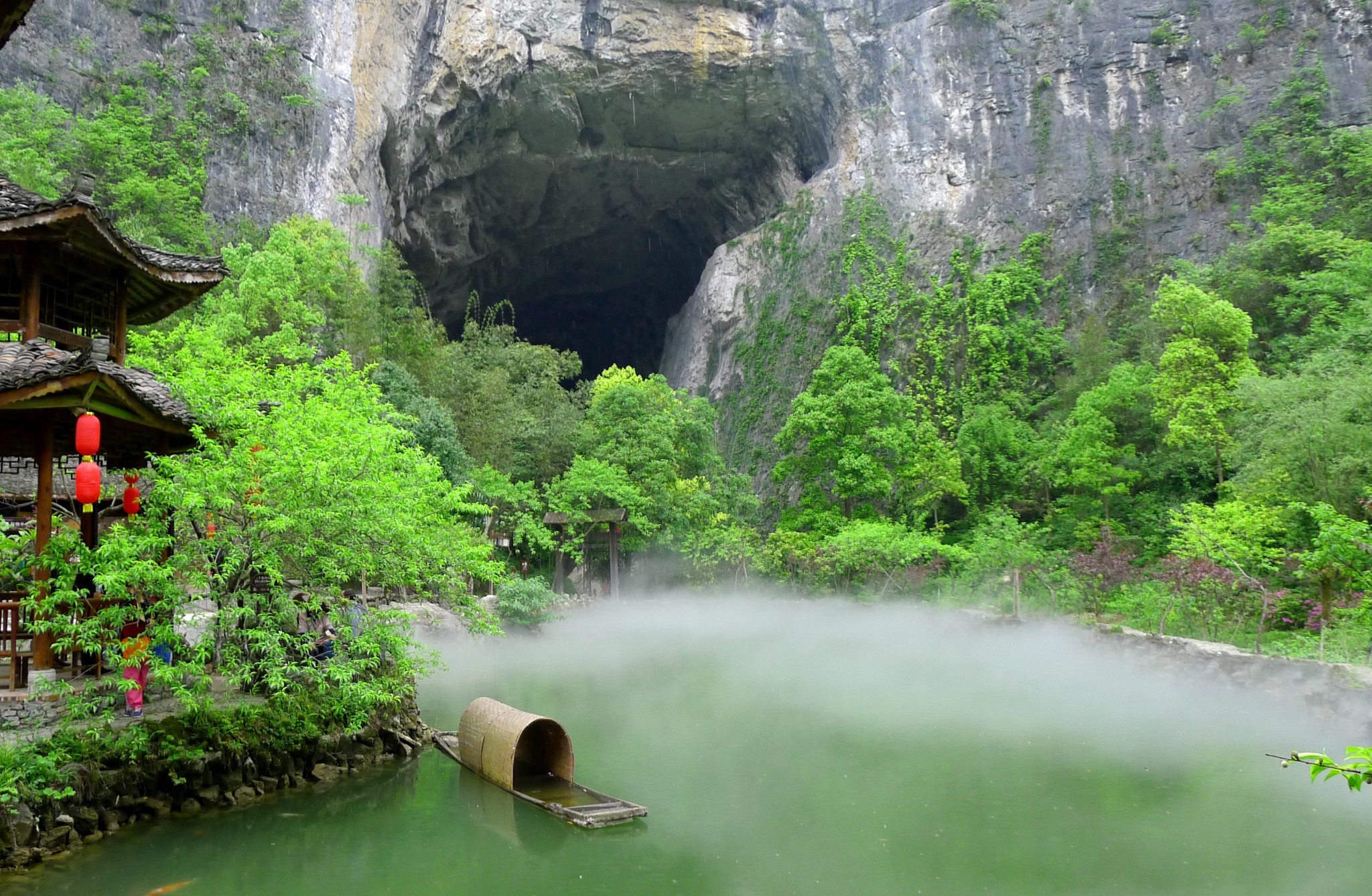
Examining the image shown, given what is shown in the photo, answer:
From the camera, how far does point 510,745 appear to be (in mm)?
9094

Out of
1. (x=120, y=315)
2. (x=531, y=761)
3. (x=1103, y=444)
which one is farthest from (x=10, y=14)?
(x=1103, y=444)

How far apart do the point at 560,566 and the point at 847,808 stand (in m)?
16.6

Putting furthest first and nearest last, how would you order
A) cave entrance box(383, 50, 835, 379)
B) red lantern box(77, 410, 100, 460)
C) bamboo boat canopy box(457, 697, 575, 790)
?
cave entrance box(383, 50, 835, 379), bamboo boat canopy box(457, 697, 575, 790), red lantern box(77, 410, 100, 460)

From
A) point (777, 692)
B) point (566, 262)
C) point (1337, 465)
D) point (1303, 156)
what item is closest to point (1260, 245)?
point (1303, 156)

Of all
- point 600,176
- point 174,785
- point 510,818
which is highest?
point 600,176

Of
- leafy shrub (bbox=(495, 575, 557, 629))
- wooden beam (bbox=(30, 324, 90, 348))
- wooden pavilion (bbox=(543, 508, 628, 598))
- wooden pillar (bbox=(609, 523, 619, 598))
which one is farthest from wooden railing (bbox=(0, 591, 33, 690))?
wooden pillar (bbox=(609, 523, 619, 598))

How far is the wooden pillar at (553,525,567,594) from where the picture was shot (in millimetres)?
23891

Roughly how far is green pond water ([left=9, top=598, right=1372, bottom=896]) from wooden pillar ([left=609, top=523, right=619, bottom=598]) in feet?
31.6

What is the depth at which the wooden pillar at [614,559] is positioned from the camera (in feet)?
79.6

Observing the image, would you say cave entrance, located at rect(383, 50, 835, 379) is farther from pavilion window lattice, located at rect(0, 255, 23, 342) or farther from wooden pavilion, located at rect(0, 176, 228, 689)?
pavilion window lattice, located at rect(0, 255, 23, 342)

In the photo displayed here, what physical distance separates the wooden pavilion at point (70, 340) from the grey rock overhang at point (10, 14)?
3075 mm

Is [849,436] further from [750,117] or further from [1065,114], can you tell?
[750,117]

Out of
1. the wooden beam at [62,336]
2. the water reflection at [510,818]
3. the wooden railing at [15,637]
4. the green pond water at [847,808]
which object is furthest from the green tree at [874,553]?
the wooden railing at [15,637]

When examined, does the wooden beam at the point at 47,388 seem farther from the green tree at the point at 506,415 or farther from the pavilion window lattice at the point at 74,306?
the green tree at the point at 506,415
